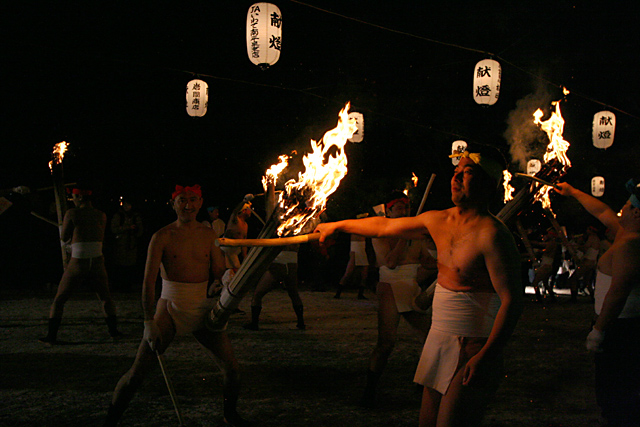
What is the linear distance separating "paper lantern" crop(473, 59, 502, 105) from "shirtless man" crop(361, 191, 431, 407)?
1045 cm

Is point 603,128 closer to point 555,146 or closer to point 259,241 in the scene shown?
point 555,146

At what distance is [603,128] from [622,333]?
17.7m

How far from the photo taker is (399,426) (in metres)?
4.57

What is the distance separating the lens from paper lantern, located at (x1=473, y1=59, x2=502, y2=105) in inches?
575

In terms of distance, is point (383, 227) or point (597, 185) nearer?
point (383, 227)

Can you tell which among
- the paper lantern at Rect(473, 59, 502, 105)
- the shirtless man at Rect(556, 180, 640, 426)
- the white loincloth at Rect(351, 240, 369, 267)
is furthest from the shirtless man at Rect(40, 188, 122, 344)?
the paper lantern at Rect(473, 59, 502, 105)

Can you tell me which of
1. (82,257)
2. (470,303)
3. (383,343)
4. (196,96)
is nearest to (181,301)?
(383,343)

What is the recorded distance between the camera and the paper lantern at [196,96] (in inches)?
563

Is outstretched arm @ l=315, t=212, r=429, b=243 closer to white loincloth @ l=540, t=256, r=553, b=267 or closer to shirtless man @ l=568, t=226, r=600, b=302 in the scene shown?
white loincloth @ l=540, t=256, r=553, b=267

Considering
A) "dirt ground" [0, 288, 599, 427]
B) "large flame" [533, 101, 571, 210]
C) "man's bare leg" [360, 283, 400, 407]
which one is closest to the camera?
"large flame" [533, 101, 571, 210]

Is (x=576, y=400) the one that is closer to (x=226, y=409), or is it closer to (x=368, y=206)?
(x=226, y=409)

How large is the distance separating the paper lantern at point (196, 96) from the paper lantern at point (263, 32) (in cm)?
330

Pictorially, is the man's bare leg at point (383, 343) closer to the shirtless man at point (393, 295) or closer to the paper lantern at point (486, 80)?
the shirtless man at point (393, 295)

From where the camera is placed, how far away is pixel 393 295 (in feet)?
17.1
